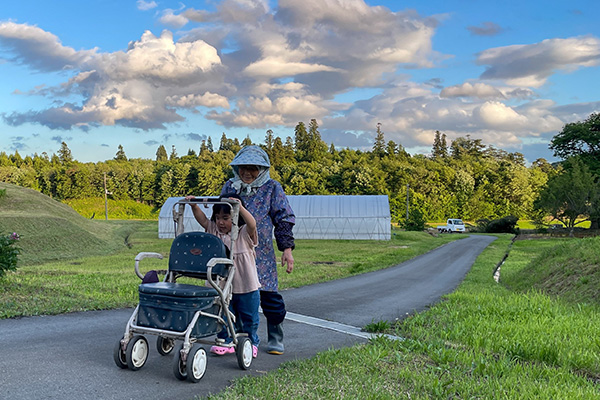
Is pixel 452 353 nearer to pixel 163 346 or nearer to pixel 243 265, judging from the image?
pixel 243 265

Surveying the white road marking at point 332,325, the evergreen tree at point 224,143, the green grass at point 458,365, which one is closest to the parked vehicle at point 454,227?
the green grass at point 458,365

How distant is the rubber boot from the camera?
5.36 meters

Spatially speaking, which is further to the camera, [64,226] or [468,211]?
[468,211]

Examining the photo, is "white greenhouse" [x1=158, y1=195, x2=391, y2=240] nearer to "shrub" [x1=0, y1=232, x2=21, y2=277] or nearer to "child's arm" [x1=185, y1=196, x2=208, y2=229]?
"shrub" [x1=0, y1=232, x2=21, y2=277]

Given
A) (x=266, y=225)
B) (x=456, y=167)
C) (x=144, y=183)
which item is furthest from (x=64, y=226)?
(x=456, y=167)

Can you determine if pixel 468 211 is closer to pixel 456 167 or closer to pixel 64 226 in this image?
pixel 456 167

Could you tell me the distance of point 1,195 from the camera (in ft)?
101

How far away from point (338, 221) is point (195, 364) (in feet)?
112

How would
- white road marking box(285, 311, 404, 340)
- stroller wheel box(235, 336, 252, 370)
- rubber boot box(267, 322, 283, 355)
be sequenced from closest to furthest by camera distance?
stroller wheel box(235, 336, 252, 370)
rubber boot box(267, 322, 283, 355)
white road marking box(285, 311, 404, 340)

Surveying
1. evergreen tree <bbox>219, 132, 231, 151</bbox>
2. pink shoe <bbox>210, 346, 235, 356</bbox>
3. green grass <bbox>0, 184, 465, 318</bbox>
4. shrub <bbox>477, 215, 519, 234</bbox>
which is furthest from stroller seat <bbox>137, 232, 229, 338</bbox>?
evergreen tree <bbox>219, 132, 231, 151</bbox>

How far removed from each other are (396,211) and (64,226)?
166ft

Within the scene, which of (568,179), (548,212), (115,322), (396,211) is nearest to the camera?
(115,322)

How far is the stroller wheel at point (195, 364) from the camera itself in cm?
421

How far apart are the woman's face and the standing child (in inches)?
10.2
